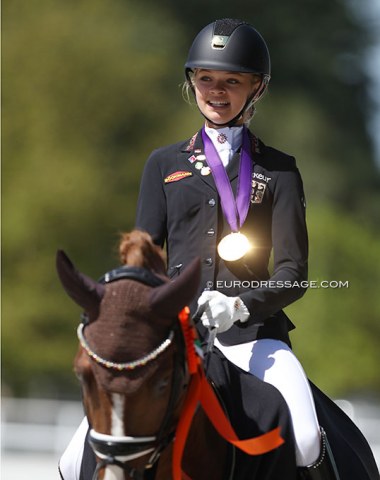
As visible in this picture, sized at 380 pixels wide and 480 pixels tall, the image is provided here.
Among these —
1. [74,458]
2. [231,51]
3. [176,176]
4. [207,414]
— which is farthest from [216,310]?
[231,51]

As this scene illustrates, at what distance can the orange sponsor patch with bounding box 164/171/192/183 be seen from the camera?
554 centimetres

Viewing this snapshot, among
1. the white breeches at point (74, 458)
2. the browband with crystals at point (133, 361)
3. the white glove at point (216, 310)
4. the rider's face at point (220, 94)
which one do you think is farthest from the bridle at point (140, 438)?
the rider's face at point (220, 94)

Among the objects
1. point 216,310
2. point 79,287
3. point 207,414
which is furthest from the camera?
point 216,310

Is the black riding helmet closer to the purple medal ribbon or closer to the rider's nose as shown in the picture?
the rider's nose

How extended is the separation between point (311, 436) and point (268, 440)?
1.12 ft

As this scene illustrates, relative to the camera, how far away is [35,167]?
2427 centimetres

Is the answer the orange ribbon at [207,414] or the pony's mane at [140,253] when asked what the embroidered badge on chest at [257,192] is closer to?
the pony's mane at [140,253]

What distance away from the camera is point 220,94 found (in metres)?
5.57

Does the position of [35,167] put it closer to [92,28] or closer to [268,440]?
[92,28]

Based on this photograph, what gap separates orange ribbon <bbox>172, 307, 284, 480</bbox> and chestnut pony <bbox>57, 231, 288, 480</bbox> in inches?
0.8

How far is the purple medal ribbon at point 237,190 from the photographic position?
541cm

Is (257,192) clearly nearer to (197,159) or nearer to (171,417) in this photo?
(197,159)

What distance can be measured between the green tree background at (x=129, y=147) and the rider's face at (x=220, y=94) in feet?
54.2

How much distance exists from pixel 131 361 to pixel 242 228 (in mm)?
1379
